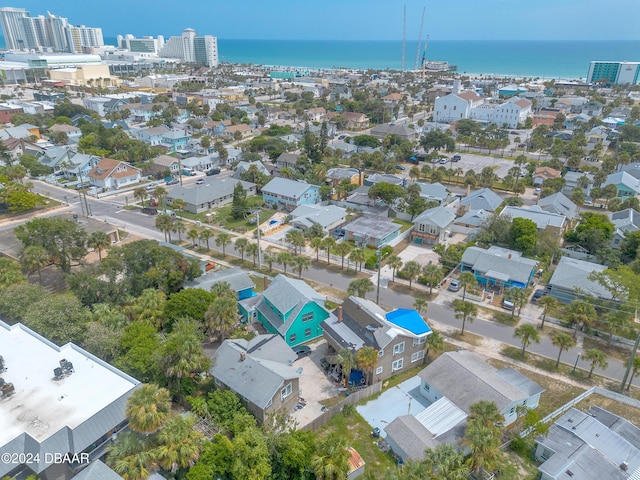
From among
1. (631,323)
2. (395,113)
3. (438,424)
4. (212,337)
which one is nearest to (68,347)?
(212,337)

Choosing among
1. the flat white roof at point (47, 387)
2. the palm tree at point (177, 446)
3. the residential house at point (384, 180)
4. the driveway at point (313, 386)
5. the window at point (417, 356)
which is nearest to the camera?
the palm tree at point (177, 446)

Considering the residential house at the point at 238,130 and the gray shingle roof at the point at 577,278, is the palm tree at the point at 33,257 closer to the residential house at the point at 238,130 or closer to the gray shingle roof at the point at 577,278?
the gray shingle roof at the point at 577,278

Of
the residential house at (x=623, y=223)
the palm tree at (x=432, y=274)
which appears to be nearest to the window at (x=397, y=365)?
the palm tree at (x=432, y=274)

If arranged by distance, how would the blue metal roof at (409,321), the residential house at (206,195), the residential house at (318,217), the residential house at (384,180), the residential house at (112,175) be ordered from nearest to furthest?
the blue metal roof at (409,321) → the residential house at (318,217) → the residential house at (206,195) → the residential house at (384,180) → the residential house at (112,175)

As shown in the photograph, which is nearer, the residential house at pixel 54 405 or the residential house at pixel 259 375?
the residential house at pixel 54 405

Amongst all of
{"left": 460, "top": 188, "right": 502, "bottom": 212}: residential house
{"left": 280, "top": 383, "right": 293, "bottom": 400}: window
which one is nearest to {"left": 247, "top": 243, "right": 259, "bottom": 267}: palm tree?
{"left": 280, "top": 383, "right": 293, "bottom": 400}: window

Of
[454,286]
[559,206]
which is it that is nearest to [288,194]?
[454,286]
